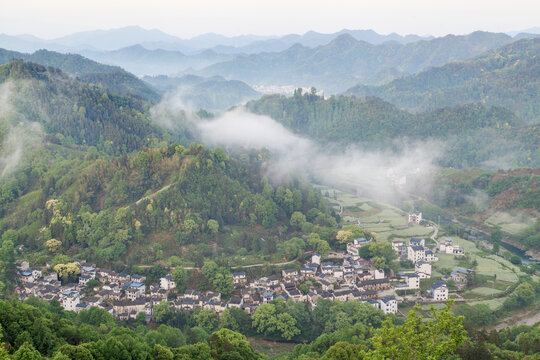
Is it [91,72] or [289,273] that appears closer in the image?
[289,273]

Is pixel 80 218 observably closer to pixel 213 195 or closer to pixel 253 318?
pixel 213 195

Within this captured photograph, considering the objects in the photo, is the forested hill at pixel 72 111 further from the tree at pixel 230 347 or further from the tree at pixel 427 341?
the tree at pixel 427 341

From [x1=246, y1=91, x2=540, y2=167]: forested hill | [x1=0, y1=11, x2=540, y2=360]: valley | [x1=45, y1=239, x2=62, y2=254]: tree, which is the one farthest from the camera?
[x1=246, y1=91, x2=540, y2=167]: forested hill

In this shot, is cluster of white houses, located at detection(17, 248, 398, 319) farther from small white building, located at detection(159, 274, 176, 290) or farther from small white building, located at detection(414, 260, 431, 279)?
small white building, located at detection(414, 260, 431, 279)

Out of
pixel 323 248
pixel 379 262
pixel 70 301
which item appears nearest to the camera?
pixel 70 301

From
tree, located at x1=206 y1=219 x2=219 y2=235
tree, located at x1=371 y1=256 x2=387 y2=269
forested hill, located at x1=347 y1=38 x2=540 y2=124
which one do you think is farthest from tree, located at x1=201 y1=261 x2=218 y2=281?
forested hill, located at x1=347 y1=38 x2=540 y2=124

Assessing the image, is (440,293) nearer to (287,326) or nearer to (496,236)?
(287,326)

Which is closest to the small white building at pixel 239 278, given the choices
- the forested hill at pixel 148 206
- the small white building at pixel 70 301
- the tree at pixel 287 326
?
the forested hill at pixel 148 206

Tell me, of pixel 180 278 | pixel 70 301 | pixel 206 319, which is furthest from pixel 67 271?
pixel 206 319
